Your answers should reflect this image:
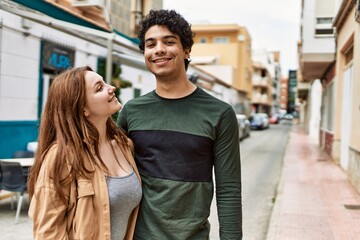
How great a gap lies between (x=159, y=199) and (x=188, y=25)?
2.88 feet

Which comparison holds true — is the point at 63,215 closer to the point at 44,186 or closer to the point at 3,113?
the point at 44,186

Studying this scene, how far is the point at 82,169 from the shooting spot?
5.74 ft

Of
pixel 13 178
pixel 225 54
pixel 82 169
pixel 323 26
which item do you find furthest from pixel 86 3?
pixel 225 54

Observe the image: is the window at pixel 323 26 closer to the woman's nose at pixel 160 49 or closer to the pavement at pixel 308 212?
the pavement at pixel 308 212

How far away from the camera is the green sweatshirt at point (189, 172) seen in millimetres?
1901

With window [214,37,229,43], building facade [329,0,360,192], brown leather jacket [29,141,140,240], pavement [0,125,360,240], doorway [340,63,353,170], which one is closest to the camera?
brown leather jacket [29,141,140,240]

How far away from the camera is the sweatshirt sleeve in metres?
1.91

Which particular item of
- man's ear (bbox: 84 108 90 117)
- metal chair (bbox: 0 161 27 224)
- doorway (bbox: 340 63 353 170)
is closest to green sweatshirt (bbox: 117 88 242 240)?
man's ear (bbox: 84 108 90 117)

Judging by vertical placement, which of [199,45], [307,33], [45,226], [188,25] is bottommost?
[45,226]

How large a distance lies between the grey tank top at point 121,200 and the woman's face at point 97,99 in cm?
31

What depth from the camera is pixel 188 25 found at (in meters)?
2.08

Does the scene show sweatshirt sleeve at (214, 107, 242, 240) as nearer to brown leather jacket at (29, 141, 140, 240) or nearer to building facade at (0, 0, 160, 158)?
brown leather jacket at (29, 141, 140, 240)

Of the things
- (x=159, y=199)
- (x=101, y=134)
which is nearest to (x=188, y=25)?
(x=101, y=134)

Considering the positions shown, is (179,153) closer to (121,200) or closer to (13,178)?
(121,200)
